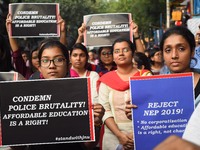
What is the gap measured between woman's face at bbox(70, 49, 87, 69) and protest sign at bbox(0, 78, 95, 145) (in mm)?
2277

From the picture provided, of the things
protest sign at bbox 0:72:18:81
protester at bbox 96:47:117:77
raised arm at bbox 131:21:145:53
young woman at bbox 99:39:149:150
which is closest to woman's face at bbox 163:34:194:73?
young woman at bbox 99:39:149:150

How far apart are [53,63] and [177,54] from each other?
0.91 m

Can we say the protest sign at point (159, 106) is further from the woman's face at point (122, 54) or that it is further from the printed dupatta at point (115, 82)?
the woman's face at point (122, 54)

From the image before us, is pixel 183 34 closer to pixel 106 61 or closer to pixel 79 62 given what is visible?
pixel 79 62

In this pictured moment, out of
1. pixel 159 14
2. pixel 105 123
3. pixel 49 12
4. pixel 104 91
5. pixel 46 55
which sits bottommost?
pixel 105 123

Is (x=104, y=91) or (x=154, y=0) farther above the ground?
(x=154, y=0)

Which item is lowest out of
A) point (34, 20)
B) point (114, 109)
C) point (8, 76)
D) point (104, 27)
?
point (114, 109)

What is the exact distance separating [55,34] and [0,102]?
117 inches

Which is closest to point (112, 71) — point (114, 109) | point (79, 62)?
point (114, 109)

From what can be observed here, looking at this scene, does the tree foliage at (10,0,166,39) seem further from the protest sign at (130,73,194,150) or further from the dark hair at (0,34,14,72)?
the protest sign at (130,73,194,150)

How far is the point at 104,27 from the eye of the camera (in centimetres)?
587

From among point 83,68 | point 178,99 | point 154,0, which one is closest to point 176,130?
point 178,99

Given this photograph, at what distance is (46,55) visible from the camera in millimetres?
3027

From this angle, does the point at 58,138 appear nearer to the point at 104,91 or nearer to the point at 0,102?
the point at 0,102
